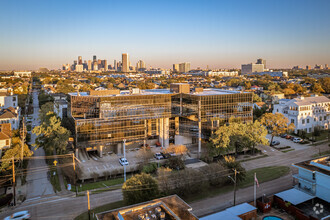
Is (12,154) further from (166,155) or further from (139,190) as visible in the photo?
(166,155)

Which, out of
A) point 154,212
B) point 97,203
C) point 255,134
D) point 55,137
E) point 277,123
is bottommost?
point 97,203

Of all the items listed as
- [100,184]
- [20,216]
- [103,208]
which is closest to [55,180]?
[100,184]

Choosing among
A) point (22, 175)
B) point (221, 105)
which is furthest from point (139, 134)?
point (22, 175)

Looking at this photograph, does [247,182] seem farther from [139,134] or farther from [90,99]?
[90,99]

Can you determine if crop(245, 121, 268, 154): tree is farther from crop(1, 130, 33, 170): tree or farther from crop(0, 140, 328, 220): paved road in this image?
crop(1, 130, 33, 170): tree

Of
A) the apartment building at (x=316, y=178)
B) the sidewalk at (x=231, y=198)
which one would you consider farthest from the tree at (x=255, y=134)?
the apartment building at (x=316, y=178)

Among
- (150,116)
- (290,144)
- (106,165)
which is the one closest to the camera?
(106,165)
